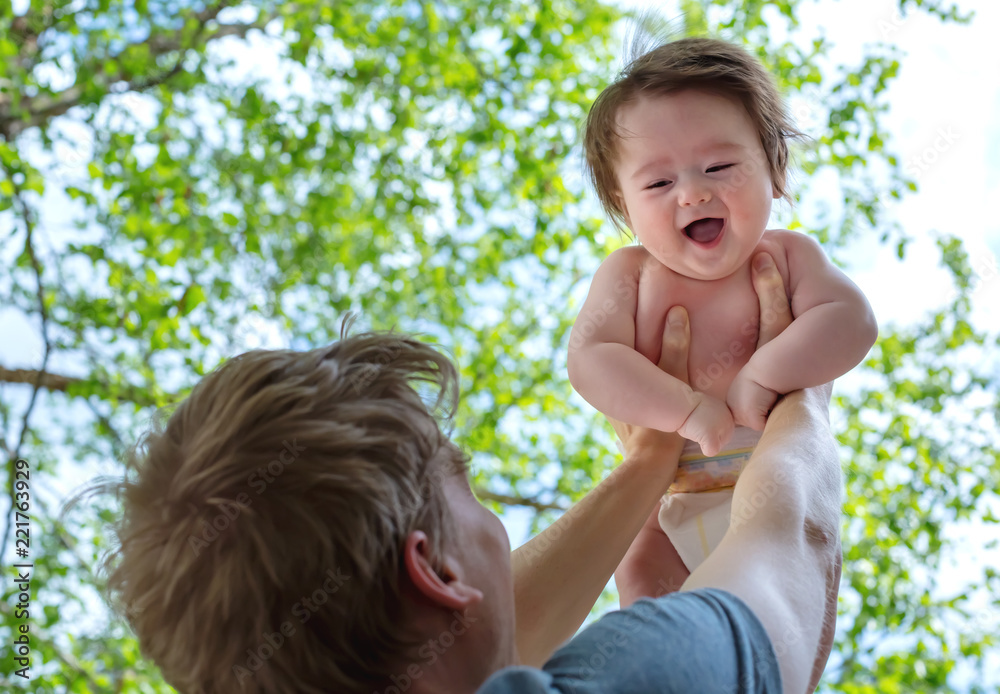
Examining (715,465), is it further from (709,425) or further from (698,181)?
(698,181)

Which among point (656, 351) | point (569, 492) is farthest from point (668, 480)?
point (569, 492)

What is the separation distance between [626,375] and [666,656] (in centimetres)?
64

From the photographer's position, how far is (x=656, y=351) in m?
1.44

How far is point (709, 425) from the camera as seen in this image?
4.21 feet

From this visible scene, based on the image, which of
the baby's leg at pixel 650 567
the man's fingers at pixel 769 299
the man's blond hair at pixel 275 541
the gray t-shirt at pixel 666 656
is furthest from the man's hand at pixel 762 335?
the man's blond hair at pixel 275 541

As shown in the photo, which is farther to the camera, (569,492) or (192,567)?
(569,492)

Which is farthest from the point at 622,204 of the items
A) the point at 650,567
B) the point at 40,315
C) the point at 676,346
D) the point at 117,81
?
the point at 117,81

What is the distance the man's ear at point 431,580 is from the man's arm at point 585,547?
0.40 meters

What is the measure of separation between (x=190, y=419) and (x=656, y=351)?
83 cm

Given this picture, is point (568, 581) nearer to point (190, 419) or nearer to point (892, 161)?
point (190, 419)

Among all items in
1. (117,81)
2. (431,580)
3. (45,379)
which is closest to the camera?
(431,580)

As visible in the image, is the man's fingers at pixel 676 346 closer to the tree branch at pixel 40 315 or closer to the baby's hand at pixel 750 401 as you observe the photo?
the baby's hand at pixel 750 401

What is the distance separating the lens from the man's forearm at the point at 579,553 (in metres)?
1.32

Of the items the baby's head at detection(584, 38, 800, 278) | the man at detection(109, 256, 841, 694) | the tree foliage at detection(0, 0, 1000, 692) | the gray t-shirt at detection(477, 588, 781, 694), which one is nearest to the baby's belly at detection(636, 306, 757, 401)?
the baby's head at detection(584, 38, 800, 278)
